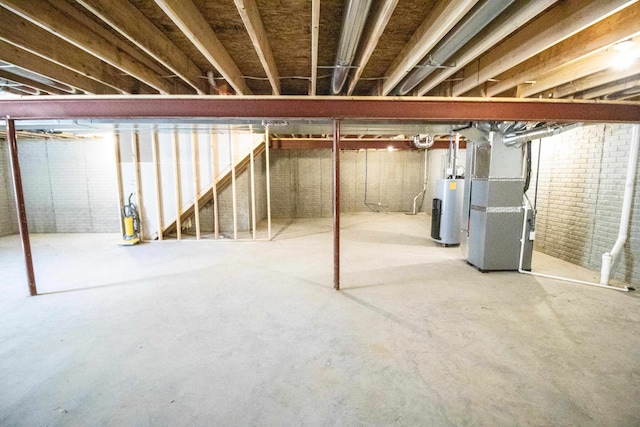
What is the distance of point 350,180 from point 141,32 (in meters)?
7.90

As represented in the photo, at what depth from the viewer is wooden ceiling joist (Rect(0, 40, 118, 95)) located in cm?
223

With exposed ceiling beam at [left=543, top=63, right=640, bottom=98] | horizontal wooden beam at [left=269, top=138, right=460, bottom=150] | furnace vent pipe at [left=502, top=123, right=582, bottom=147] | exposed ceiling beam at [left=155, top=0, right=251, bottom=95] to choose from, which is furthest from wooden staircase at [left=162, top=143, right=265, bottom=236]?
exposed ceiling beam at [left=543, top=63, right=640, bottom=98]

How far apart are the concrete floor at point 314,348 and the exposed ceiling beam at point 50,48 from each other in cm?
227

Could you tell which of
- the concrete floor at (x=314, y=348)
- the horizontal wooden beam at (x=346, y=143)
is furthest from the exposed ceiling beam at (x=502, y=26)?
the horizontal wooden beam at (x=346, y=143)

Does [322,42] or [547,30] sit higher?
[322,42]

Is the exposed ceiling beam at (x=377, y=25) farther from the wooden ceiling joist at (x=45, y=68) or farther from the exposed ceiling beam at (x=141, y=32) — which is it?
the wooden ceiling joist at (x=45, y=68)

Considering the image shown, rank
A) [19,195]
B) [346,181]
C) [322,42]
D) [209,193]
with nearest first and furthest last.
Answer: [322,42]
[19,195]
[209,193]
[346,181]

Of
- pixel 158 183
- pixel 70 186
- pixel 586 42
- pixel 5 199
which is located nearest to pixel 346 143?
pixel 158 183

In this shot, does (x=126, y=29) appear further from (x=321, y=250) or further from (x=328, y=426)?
(x=321, y=250)

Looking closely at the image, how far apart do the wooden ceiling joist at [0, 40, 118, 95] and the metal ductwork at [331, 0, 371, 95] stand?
2586 mm

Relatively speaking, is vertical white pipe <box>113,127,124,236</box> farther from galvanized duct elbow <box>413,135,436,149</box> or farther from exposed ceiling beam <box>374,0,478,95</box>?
galvanized duct elbow <box>413,135,436,149</box>

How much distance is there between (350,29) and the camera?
1.71 m

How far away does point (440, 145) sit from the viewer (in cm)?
754

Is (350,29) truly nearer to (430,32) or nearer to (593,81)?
(430,32)
